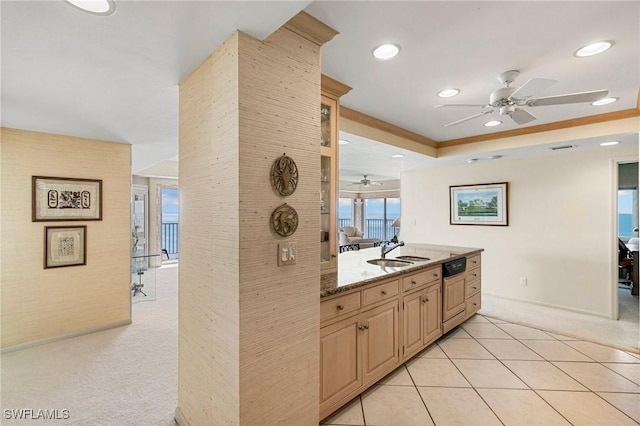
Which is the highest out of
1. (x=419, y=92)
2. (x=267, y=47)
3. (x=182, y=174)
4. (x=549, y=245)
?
(x=419, y=92)

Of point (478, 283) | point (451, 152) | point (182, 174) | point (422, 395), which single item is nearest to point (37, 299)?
point (182, 174)

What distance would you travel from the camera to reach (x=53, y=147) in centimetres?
334

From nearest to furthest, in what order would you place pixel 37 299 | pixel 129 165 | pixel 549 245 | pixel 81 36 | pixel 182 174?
pixel 81 36 < pixel 182 174 < pixel 37 299 < pixel 129 165 < pixel 549 245

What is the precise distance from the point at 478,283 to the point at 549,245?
1484 millimetres

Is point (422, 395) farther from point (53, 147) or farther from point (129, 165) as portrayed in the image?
point (53, 147)

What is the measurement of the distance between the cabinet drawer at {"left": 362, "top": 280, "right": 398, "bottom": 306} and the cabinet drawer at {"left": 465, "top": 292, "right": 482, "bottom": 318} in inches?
68.4

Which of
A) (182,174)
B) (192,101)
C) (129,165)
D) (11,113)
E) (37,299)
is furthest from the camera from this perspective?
(129,165)

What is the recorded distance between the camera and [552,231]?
4.47 metres

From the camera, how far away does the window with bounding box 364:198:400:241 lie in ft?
33.1

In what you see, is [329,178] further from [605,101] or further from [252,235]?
[605,101]

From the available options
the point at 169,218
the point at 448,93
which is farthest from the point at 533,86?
the point at 169,218

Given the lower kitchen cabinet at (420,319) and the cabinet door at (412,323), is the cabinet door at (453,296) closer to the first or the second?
the lower kitchen cabinet at (420,319)

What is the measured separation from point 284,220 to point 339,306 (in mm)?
785

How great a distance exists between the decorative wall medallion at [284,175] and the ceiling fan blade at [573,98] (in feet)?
6.42
